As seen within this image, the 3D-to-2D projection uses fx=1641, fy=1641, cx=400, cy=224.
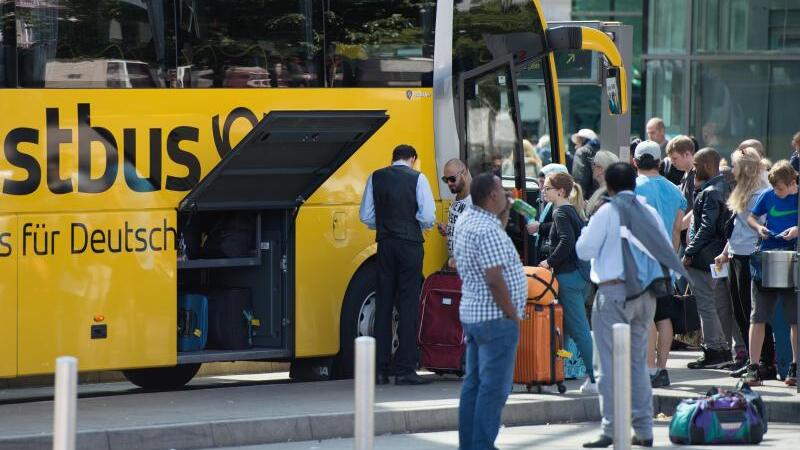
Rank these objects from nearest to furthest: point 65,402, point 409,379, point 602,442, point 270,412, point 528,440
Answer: point 65,402, point 602,442, point 528,440, point 270,412, point 409,379

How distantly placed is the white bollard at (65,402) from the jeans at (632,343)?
427cm

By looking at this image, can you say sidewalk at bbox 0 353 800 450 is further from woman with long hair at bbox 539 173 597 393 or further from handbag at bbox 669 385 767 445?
handbag at bbox 669 385 767 445

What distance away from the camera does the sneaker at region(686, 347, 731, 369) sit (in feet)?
46.2

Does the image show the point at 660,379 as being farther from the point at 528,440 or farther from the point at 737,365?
the point at 528,440

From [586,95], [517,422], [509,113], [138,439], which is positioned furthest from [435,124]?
[586,95]

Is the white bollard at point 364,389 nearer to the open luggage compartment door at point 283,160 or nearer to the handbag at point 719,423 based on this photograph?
the handbag at point 719,423

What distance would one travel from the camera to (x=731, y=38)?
27.1 metres

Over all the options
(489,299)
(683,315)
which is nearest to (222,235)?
(683,315)

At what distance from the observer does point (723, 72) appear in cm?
2725

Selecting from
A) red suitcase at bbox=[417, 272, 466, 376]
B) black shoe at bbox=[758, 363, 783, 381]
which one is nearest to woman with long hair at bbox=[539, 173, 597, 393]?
red suitcase at bbox=[417, 272, 466, 376]

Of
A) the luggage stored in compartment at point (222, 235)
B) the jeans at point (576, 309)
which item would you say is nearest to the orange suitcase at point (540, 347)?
the jeans at point (576, 309)

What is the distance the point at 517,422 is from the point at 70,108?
153 inches

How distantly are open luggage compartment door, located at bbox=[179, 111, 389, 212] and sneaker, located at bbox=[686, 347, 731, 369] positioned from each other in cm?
373

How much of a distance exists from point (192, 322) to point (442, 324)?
1955 millimetres
